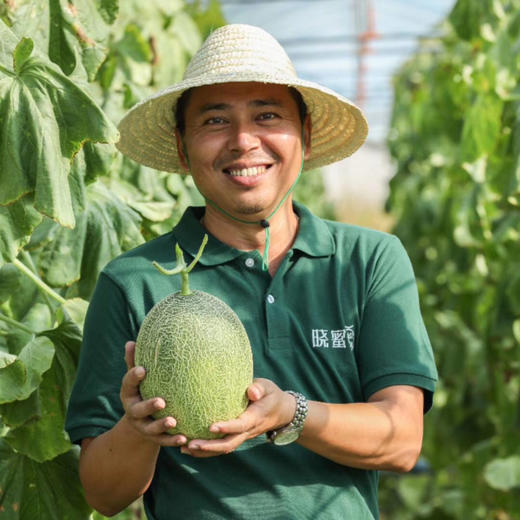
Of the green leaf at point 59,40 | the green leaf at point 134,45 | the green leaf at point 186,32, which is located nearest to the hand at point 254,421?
the green leaf at point 59,40

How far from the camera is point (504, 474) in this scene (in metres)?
4.98

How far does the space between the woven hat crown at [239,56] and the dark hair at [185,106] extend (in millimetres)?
44

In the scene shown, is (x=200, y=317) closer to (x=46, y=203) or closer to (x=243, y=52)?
(x=46, y=203)

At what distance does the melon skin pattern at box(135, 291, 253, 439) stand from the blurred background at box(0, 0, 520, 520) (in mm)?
441

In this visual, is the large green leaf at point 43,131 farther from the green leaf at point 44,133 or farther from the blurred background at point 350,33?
the blurred background at point 350,33

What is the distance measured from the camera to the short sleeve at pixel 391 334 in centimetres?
246

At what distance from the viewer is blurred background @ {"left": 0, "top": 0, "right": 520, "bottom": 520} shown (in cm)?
253

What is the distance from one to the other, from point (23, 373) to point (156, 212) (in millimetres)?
1099

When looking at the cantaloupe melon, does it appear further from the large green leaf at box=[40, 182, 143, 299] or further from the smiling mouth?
the large green leaf at box=[40, 182, 143, 299]

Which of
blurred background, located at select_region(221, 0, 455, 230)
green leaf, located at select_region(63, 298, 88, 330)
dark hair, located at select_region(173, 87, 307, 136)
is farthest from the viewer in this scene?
blurred background, located at select_region(221, 0, 455, 230)

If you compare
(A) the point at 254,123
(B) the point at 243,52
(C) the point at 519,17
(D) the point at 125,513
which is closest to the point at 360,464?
(A) the point at 254,123

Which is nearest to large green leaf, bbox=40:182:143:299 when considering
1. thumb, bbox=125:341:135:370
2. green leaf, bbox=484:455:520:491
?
thumb, bbox=125:341:135:370

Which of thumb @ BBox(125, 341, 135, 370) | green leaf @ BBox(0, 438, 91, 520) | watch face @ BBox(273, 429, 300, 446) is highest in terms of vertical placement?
thumb @ BBox(125, 341, 135, 370)

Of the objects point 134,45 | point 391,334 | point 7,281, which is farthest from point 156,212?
point 391,334
